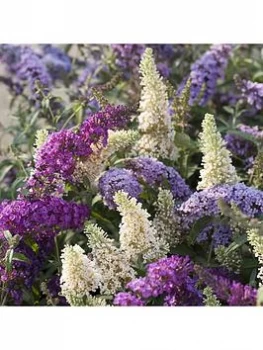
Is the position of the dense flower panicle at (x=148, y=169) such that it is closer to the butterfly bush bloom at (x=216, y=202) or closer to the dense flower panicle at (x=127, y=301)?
the butterfly bush bloom at (x=216, y=202)

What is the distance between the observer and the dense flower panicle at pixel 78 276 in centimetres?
188

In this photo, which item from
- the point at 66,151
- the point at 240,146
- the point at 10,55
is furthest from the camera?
the point at 10,55

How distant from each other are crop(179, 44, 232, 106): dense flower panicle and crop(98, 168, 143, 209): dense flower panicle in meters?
0.72

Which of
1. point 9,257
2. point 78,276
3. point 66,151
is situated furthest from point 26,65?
point 78,276

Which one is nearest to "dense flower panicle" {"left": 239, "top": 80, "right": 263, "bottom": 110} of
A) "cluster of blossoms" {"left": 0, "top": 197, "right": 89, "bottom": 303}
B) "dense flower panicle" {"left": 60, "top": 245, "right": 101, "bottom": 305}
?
"cluster of blossoms" {"left": 0, "top": 197, "right": 89, "bottom": 303}

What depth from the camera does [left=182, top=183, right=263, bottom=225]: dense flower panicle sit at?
2.02m

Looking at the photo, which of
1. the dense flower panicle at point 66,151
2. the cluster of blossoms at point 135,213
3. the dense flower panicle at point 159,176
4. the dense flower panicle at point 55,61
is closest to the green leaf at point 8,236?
the cluster of blossoms at point 135,213

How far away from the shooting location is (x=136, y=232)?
1972 mm

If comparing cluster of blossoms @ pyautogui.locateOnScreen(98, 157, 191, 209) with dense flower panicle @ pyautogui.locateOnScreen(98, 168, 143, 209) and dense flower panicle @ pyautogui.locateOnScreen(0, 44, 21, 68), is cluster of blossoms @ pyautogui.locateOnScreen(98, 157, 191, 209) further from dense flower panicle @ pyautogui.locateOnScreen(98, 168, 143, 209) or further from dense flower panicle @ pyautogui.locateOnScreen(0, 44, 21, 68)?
dense flower panicle @ pyautogui.locateOnScreen(0, 44, 21, 68)

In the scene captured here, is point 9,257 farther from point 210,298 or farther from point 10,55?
point 10,55

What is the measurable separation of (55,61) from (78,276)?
1.59m

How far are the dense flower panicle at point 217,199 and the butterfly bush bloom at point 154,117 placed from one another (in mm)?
298
